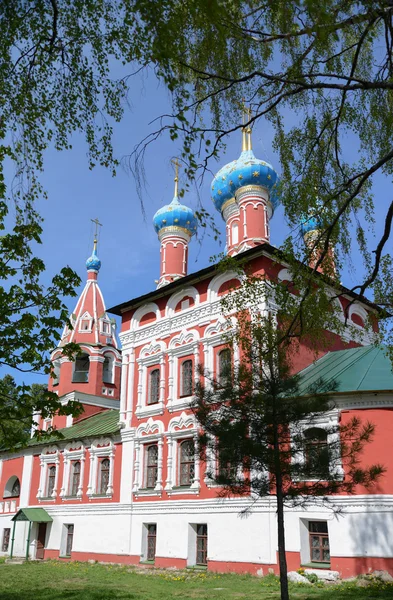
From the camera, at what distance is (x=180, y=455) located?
16.5 metres

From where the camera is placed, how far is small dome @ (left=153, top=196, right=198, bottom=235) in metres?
23.1

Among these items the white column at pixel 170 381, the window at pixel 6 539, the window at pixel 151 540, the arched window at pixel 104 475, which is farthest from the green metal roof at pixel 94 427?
the window at pixel 6 539

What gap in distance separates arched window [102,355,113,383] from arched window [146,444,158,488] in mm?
8878

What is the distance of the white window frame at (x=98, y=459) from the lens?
61.4ft

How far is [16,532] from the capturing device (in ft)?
74.0

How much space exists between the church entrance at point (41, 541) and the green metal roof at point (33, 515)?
979mm

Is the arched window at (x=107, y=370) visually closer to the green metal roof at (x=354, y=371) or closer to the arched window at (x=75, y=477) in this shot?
the arched window at (x=75, y=477)

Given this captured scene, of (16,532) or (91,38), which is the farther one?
(16,532)

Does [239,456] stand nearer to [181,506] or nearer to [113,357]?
[181,506]

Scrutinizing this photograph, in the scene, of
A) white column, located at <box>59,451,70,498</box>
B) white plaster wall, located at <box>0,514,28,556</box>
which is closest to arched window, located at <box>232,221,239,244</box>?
white column, located at <box>59,451,70,498</box>

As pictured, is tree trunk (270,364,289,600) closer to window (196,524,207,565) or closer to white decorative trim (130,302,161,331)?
window (196,524,207,565)

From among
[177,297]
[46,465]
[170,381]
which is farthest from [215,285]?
[46,465]

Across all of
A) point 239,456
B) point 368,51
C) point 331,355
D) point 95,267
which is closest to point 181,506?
point 331,355

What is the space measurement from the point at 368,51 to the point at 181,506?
1252 centimetres
